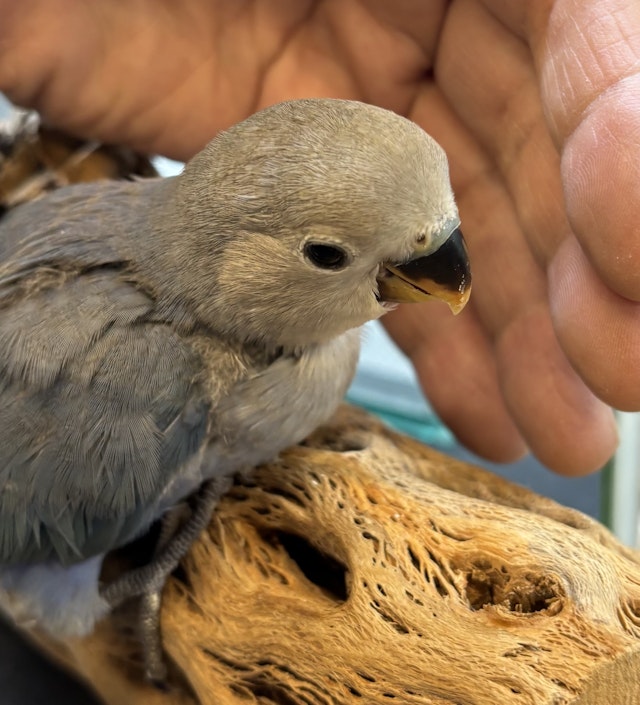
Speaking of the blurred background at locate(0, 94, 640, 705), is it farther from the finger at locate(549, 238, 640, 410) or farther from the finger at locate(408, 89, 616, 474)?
the finger at locate(549, 238, 640, 410)

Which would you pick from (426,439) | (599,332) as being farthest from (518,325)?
(426,439)

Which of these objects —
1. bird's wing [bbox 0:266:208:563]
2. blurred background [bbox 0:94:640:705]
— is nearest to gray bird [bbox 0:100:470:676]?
bird's wing [bbox 0:266:208:563]

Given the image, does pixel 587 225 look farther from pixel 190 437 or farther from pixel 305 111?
pixel 190 437

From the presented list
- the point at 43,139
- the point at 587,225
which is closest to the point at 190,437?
the point at 587,225

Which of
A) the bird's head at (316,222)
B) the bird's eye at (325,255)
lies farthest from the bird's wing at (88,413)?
the bird's eye at (325,255)

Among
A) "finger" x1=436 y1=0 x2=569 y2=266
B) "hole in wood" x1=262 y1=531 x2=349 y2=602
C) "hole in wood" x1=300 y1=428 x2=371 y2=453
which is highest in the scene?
"finger" x1=436 y1=0 x2=569 y2=266

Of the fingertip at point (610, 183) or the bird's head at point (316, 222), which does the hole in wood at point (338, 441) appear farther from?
the fingertip at point (610, 183)

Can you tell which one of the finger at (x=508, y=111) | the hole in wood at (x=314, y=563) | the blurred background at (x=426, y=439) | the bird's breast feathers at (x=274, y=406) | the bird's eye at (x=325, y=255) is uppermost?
the finger at (x=508, y=111)
